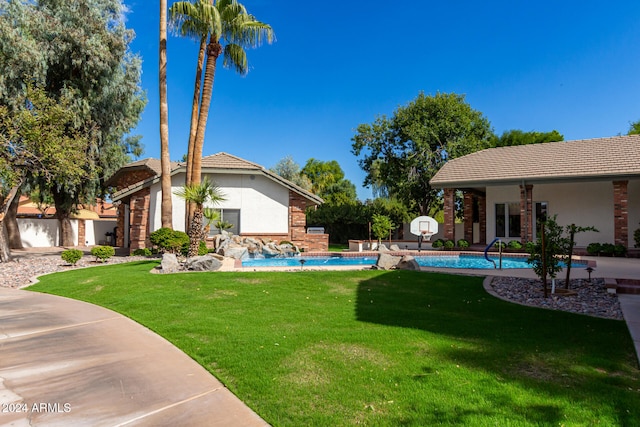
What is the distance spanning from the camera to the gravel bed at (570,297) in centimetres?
713

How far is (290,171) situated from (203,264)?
36266 millimetres

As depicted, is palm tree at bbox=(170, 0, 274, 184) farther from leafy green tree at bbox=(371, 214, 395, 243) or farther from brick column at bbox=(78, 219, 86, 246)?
brick column at bbox=(78, 219, 86, 246)

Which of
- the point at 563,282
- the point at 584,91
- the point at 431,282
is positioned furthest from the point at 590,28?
the point at 431,282

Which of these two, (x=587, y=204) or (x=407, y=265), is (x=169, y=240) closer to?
(x=407, y=265)

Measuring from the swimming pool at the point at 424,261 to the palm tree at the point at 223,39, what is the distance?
5.06 m

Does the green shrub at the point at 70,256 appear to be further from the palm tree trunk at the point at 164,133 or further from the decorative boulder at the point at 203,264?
the decorative boulder at the point at 203,264

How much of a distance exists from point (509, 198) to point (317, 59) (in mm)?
16695

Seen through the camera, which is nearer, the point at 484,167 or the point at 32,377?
the point at 32,377

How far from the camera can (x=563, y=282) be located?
385 inches

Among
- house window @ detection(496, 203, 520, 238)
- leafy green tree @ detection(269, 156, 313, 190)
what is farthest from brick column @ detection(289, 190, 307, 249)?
leafy green tree @ detection(269, 156, 313, 190)

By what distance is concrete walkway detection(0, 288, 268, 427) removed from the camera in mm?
3229

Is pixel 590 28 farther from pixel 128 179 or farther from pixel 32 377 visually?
pixel 128 179

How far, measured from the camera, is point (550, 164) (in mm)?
20094

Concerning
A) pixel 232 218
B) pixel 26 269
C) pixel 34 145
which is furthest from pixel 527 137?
pixel 26 269
